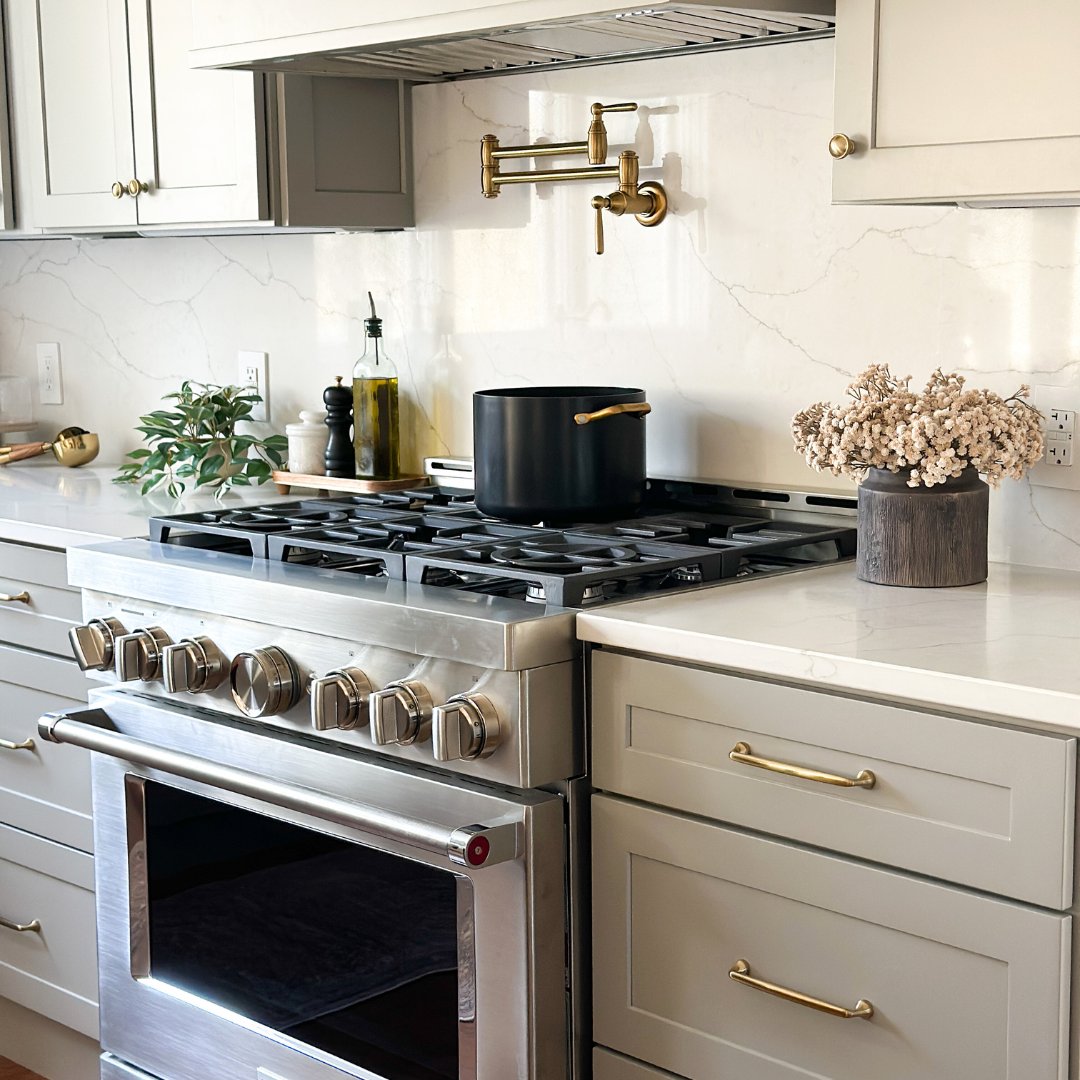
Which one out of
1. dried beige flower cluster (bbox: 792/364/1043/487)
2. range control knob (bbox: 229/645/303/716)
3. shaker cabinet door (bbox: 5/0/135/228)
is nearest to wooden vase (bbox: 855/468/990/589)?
dried beige flower cluster (bbox: 792/364/1043/487)

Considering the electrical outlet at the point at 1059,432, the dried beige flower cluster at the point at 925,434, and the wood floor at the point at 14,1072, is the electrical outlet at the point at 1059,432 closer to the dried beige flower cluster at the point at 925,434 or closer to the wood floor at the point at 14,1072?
the dried beige flower cluster at the point at 925,434

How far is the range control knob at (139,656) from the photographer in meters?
2.04

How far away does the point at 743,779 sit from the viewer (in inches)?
61.0

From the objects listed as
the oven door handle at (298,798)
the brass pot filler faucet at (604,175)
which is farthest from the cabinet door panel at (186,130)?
the oven door handle at (298,798)

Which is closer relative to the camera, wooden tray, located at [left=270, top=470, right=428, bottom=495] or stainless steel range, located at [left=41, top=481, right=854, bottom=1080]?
stainless steel range, located at [left=41, top=481, right=854, bottom=1080]

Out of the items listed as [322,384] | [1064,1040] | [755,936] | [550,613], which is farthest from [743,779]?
[322,384]

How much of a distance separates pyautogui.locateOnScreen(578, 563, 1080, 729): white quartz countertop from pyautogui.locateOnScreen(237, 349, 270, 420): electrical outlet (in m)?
1.44

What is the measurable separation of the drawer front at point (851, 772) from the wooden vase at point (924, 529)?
383 mm

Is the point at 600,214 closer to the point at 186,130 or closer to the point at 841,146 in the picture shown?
the point at 841,146

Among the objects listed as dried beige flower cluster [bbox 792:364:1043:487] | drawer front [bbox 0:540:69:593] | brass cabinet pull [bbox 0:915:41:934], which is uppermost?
dried beige flower cluster [bbox 792:364:1043:487]

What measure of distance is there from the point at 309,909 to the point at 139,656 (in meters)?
0.41

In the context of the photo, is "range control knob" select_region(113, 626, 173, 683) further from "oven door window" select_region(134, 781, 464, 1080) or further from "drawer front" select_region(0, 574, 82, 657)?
"drawer front" select_region(0, 574, 82, 657)

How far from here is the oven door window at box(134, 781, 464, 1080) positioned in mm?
1794

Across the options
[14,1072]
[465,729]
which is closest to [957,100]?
[465,729]
